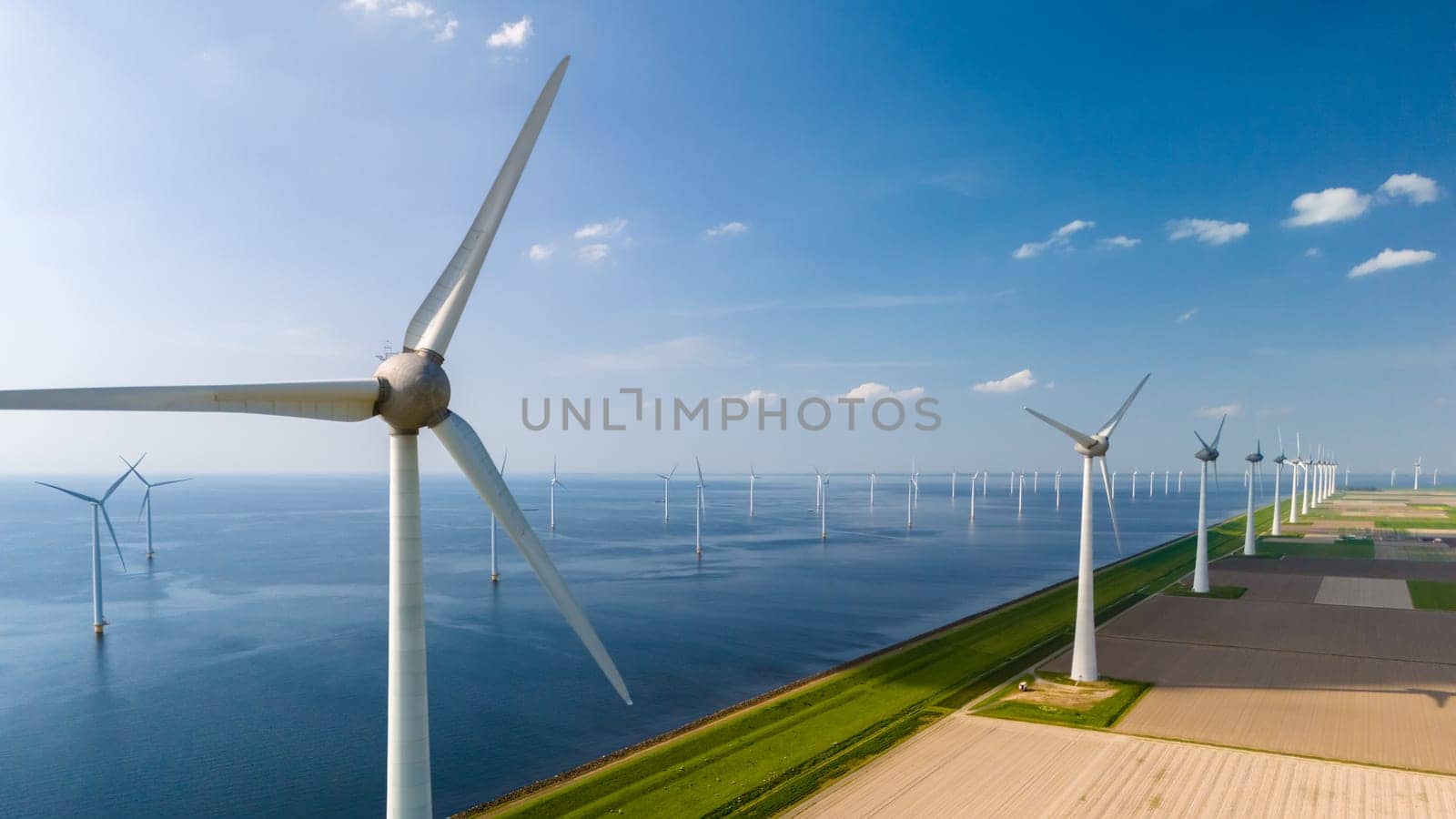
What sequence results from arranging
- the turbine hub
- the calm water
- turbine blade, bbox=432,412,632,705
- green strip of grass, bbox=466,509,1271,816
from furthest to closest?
the calm water
green strip of grass, bbox=466,509,1271,816
turbine blade, bbox=432,412,632,705
the turbine hub

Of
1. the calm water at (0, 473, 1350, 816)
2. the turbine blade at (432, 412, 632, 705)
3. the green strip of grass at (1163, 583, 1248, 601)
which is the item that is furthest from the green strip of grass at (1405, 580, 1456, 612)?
the turbine blade at (432, 412, 632, 705)

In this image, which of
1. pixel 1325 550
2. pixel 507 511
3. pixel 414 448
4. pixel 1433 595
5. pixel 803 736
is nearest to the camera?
pixel 507 511

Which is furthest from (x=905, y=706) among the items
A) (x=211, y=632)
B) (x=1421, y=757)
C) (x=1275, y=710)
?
(x=211, y=632)

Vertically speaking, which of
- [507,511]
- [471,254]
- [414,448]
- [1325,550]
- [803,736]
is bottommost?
[1325,550]

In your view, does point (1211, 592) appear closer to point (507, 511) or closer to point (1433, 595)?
point (1433, 595)

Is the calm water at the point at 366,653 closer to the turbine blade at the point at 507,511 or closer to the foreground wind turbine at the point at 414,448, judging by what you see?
the foreground wind turbine at the point at 414,448

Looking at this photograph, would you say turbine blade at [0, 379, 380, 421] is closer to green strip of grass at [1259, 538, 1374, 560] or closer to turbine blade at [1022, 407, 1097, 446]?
turbine blade at [1022, 407, 1097, 446]

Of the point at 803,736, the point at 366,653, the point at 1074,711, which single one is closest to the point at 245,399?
the point at 803,736
